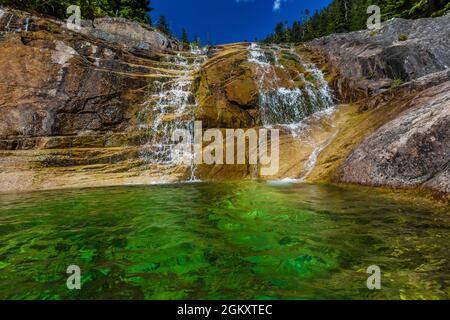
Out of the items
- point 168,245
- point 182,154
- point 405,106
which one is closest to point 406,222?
point 168,245

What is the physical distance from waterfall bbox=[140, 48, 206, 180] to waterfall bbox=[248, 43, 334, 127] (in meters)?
4.85

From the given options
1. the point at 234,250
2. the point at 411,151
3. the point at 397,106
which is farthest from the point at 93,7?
the point at 234,250

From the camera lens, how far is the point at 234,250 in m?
4.41

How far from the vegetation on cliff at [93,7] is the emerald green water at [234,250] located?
88.7 ft

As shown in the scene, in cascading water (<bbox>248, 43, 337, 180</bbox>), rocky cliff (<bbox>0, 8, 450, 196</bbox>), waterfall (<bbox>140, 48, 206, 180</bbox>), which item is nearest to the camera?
rocky cliff (<bbox>0, 8, 450, 196</bbox>)

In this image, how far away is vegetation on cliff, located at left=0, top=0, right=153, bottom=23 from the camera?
27.9 meters

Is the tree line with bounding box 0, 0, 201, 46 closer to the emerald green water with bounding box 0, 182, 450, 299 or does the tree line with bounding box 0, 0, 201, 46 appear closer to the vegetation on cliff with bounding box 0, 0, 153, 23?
the vegetation on cliff with bounding box 0, 0, 153, 23

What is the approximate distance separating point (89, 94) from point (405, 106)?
704 inches

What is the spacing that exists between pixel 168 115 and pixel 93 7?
22.7 metres

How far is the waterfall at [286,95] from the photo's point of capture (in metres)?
19.8
